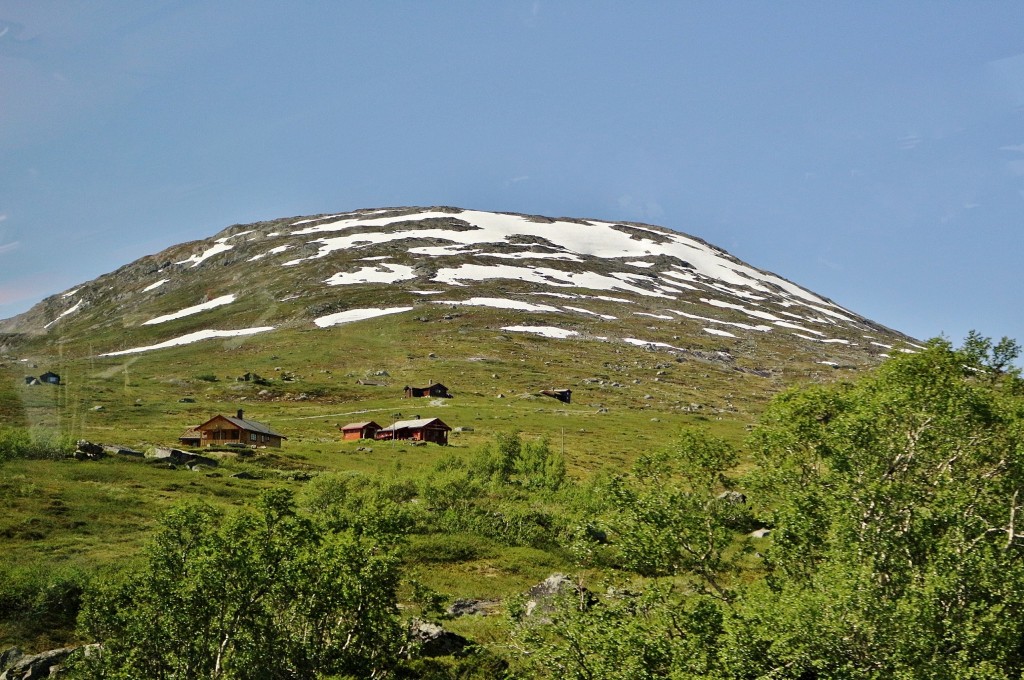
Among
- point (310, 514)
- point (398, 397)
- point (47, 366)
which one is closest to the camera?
point (310, 514)

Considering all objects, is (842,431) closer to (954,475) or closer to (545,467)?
(954,475)

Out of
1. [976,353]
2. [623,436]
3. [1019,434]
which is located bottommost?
[623,436]

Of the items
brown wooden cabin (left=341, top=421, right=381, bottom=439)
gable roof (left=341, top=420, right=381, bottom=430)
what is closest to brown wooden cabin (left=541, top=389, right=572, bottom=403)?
brown wooden cabin (left=341, top=421, right=381, bottom=439)

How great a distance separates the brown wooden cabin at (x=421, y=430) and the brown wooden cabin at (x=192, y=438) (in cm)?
2846

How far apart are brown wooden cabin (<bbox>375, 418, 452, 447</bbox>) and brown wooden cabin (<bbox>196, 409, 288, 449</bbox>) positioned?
1986cm

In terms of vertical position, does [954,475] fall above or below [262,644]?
above

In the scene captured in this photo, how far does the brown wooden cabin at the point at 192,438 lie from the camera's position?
Answer: 336 feet

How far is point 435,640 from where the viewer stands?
1393 inches

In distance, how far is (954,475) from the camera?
36.5m

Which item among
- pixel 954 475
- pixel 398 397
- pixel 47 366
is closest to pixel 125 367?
pixel 47 366

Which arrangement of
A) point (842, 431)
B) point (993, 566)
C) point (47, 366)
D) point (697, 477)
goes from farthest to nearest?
point (47, 366) < point (697, 477) < point (842, 431) < point (993, 566)

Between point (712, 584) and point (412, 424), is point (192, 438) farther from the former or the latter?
point (712, 584)

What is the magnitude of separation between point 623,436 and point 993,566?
99301 millimetres

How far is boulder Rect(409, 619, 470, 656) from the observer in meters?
34.8
